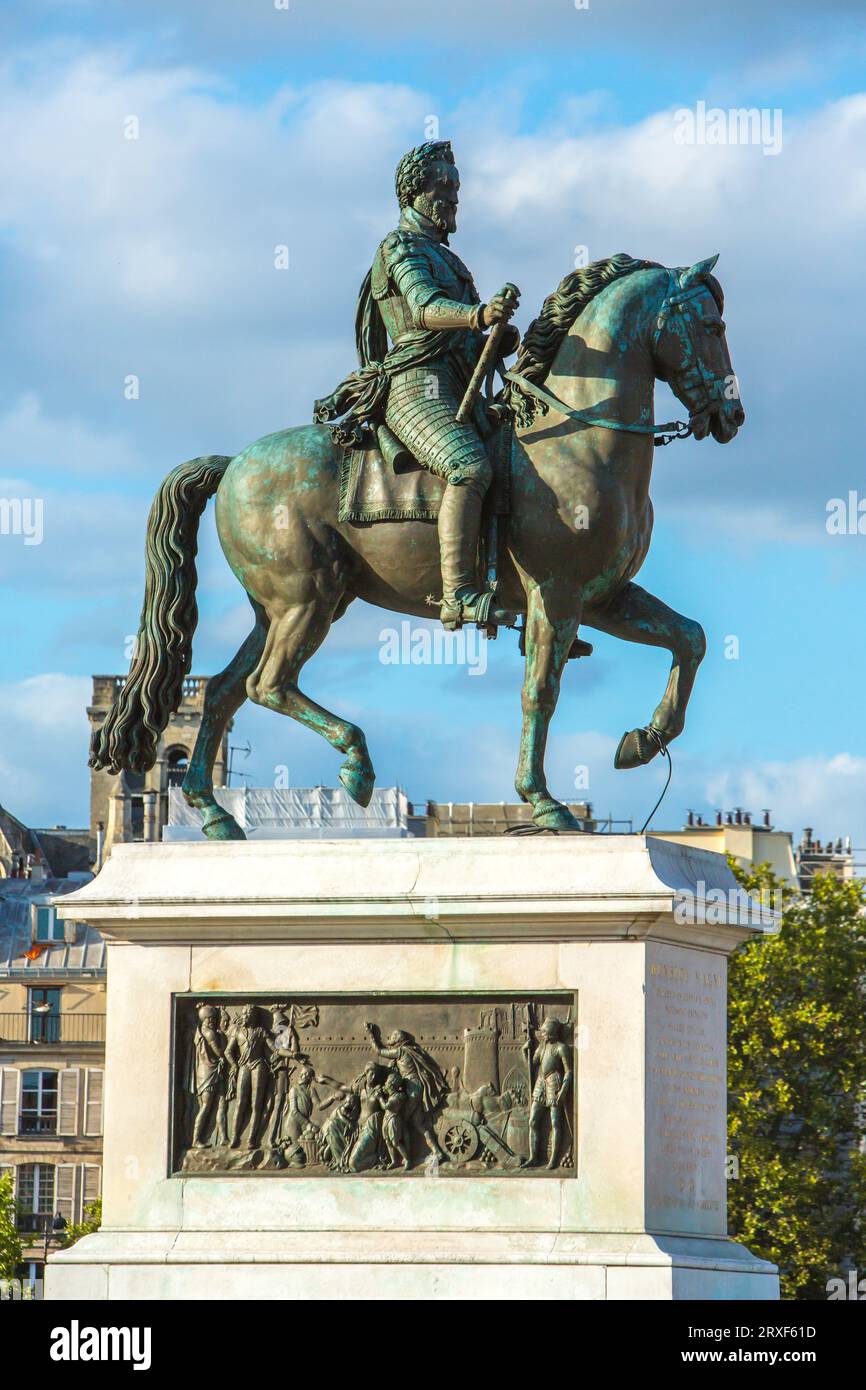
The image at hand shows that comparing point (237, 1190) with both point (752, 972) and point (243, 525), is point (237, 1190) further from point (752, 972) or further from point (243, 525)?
point (752, 972)

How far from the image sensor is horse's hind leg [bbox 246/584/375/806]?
17781 mm

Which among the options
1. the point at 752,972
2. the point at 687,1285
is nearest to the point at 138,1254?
the point at 687,1285

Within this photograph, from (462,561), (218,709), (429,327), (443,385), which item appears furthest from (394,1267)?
(429,327)

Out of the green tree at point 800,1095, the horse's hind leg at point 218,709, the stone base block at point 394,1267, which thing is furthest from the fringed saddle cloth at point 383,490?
the green tree at point 800,1095

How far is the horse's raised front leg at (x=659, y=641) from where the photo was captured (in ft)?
58.4

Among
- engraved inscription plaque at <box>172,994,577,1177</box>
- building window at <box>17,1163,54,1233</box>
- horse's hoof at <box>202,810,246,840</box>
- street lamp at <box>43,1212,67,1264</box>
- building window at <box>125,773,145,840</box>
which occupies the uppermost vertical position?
building window at <box>125,773,145,840</box>

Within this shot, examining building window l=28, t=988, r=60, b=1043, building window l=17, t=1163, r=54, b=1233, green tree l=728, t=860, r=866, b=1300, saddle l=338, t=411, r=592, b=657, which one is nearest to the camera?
saddle l=338, t=411, r=592, b=657

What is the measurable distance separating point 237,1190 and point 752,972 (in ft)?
108

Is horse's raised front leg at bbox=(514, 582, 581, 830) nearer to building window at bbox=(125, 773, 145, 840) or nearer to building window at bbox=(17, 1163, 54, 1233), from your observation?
building window at bbox=(17, 1163, 54, 1233)

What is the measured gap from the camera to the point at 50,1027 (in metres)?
74.3

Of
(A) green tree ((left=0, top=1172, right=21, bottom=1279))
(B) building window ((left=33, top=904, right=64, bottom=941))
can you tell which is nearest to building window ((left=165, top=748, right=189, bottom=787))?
(B) building window ((left=33, top=904, right=64, bottom=941))

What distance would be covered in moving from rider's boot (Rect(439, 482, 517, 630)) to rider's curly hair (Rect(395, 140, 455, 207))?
2.15 meters
